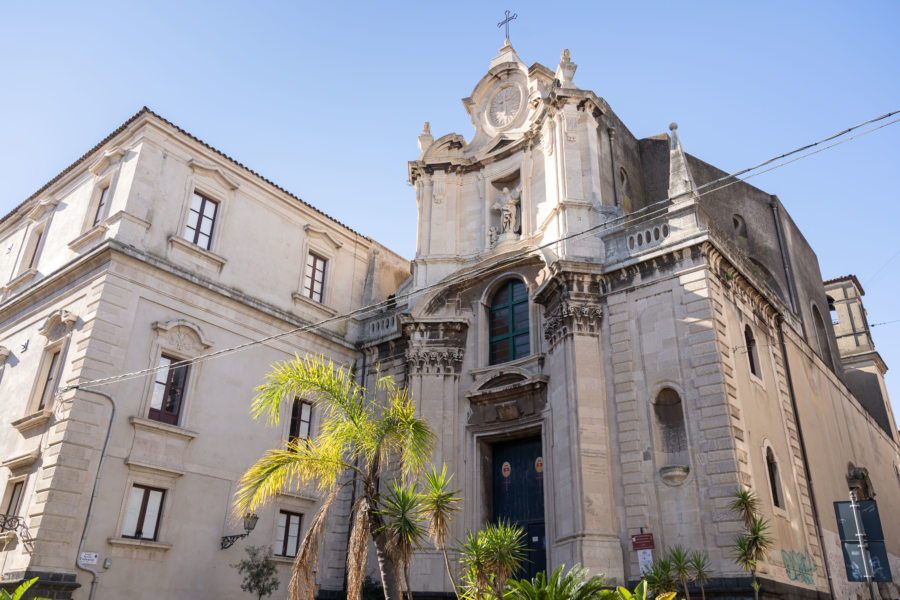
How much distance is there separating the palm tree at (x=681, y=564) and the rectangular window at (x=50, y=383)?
1441 centimetres

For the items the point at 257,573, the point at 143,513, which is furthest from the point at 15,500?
the point at 257,573

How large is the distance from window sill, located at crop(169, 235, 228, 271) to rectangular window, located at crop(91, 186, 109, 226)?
2.13m

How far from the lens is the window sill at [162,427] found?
16.6 m

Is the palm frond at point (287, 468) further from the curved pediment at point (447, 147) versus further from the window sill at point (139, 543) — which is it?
the curved pediment at point (447, 147)

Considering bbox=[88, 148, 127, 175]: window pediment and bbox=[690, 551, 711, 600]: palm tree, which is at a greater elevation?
bbox=[88, 148, 127, 175]: window pediment

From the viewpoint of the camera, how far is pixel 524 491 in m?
18.6

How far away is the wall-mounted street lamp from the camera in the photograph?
56.2 feet

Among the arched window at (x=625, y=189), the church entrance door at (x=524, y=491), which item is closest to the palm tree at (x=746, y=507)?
the church entrance door at (x=524, y=491)

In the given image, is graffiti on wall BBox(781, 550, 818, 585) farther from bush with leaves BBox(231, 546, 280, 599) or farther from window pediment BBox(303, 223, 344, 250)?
window pediment BBox(303, 223, 344, 250)

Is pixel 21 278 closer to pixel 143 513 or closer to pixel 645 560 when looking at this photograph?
pixel 143 513

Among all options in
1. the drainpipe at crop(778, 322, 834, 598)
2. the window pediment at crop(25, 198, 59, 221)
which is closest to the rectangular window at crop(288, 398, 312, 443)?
the window pediment at crop(25, 198, 59, 221)

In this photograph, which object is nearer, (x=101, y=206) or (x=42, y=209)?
(x=101, y=206)

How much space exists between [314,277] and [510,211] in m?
6.76

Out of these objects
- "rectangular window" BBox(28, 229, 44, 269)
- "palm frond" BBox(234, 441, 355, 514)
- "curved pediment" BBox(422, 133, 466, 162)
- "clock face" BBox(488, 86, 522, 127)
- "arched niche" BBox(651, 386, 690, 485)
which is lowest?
"palm frond" BBox(234, 441, 355, 514)
